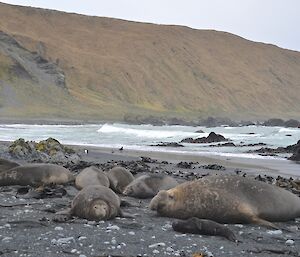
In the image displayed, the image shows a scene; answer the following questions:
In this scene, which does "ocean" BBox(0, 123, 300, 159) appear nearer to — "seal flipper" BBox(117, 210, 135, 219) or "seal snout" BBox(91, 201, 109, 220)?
"seal flipper" BBox(117, 210, 135, 219)

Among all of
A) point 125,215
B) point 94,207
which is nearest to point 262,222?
point 125,215

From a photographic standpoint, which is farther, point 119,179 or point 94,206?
point 119,179

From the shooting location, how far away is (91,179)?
1005 centimetres

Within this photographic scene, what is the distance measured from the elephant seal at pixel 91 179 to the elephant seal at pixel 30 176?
52 cm

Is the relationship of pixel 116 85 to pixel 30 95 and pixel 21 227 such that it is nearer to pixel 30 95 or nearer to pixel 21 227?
pixel 30 95

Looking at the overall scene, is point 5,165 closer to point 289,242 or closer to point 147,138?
point 289,242

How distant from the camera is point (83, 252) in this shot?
5.65 meters

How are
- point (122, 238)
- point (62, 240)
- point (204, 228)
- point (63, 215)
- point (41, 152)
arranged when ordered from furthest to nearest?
point (41, 152)
point (63, 215)
point (204, 228)
point (122, 238)
point (62, 240)

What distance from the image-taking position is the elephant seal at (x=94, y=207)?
24.0ft

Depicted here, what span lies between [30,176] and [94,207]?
11.5 ft

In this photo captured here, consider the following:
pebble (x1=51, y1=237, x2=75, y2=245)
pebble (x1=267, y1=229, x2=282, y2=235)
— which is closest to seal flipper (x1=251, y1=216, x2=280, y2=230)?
pebble (x1=267, y1=229, x2=282, y2=235)

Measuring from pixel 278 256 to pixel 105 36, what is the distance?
12085cm

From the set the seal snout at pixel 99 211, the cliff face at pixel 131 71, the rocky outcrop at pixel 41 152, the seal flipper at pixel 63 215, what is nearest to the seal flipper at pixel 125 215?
the seal snout at pixel 99 211

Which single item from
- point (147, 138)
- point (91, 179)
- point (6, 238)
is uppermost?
point (147, 138)
